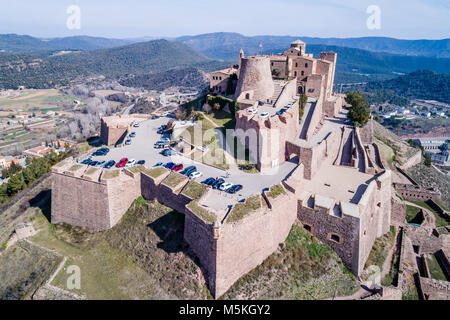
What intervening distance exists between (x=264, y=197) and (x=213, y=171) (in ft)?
23.1

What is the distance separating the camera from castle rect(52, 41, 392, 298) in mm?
19266

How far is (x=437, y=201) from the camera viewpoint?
36.3m

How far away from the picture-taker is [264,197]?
21641mm

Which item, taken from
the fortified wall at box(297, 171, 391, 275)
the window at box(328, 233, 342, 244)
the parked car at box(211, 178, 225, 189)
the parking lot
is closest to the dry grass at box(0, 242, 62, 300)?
the parking lot

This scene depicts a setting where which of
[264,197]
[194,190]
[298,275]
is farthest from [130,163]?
[298,275]

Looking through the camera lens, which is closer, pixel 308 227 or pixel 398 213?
pixel 308 227

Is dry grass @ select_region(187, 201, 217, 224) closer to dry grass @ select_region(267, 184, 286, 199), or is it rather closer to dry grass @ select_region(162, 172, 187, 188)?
dry grass @ select_region(162, 172, 187, 188)

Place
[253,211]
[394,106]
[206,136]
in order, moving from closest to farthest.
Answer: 1. [253,211]
2. [206,136]
3. [394,106]

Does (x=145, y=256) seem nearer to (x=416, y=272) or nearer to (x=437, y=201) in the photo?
(x=416, y=272)

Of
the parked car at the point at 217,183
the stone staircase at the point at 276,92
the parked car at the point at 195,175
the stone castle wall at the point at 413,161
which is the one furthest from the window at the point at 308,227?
the stone castle wall at the point at 413,161

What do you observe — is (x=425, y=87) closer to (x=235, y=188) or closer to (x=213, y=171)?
(x=213, y=171)

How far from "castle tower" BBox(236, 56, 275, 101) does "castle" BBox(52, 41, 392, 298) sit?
0.13 meters

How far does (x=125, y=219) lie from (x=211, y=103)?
22.4m
